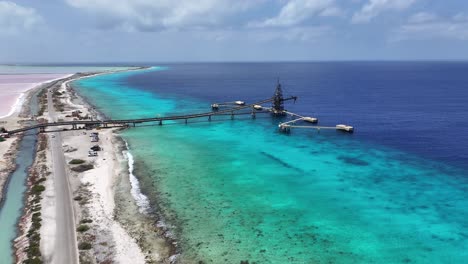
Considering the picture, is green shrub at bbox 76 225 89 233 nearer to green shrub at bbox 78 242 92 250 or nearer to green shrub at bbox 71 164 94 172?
green shrub at bbox 78 242 92 250

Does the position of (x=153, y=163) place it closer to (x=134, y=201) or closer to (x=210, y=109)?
(x=134, y=201)

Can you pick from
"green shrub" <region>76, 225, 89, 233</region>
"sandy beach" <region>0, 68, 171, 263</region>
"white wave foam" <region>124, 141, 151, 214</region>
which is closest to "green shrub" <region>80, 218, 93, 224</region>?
"sandy beach" <region>0, 68, 171, 263</region>

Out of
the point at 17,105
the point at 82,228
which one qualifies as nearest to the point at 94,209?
the point at 82,228

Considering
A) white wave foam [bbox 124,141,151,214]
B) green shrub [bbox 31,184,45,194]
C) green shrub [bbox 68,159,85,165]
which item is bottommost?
white wave foam [bbox 124,141,151,214]

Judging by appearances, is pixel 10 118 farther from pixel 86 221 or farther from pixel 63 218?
pixel 86 221

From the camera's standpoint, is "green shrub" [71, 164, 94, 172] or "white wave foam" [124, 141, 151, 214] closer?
"white wave foam" [124, 141, 151, 214]

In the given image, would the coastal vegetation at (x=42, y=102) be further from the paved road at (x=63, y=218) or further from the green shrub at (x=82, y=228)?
the green shrub at (x=82, y=228)

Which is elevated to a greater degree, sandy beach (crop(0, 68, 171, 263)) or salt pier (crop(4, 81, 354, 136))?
salt pier (crop(4, 81, 354, 136))
